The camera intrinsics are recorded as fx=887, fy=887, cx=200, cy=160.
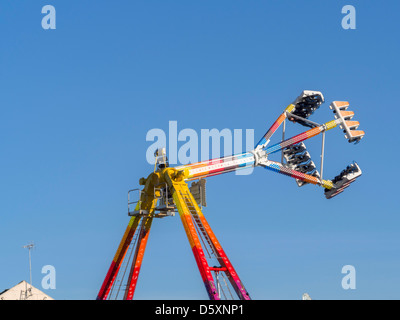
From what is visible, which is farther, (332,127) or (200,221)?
(332,127)

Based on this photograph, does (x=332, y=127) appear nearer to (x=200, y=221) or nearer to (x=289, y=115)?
(x=289, y=115)

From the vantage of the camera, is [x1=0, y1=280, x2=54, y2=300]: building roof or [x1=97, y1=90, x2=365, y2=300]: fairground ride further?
[x1=0, y1=280, x2=54, y2=300]: building roof

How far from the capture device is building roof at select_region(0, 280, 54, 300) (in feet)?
255

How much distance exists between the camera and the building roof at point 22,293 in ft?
255

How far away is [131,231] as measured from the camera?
61.3 meters

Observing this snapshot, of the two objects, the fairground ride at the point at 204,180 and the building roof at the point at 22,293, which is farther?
the building roof at the point at 22,293

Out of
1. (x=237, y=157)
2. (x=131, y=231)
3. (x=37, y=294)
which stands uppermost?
(x=237, y=157)

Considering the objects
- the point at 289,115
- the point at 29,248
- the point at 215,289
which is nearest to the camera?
the point at 215,289

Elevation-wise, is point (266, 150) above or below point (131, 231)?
above

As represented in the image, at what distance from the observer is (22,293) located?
78688mm
